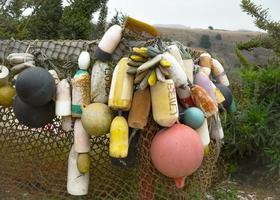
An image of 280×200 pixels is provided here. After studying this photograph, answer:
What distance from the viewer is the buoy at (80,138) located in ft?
4.26

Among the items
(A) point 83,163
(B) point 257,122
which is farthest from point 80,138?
(B) point 257,122

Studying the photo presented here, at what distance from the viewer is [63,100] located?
130 centimetres

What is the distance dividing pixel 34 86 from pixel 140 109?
11.5 inches

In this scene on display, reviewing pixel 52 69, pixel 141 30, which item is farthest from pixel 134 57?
pixel 52 69

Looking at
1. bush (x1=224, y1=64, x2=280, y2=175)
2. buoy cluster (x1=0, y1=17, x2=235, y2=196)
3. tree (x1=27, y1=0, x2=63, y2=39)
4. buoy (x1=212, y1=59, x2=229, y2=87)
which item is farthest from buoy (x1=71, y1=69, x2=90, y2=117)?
tree (x1=27, y1=0, x2=63, y2=39)

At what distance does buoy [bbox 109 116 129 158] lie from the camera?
3.79 ft

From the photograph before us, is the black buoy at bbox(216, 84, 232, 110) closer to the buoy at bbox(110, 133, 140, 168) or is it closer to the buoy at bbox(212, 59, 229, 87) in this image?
the buoy at bbox(212, 59, 229, 87)

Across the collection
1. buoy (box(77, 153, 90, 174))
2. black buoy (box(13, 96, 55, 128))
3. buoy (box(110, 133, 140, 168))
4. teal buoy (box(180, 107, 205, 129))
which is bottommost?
buoy (box(77, 153, 90, 174))

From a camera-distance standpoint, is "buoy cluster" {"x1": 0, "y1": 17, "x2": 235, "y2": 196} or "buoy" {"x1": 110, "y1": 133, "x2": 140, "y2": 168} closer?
"buoy cluster" {"x1": 0, "y1": 17, "x2": 235, "y2": 196}

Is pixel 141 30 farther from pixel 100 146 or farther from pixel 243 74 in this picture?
pixel 243 74

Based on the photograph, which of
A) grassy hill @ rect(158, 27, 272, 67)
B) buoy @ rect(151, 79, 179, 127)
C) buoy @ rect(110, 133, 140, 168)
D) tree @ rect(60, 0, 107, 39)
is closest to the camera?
buoy @ rect(151, 79, 179, 127)

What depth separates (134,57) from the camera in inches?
45.1

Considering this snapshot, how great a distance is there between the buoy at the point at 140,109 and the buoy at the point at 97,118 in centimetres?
7

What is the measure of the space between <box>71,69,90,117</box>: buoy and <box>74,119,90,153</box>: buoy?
0.10 feet
